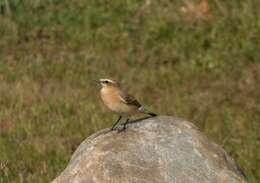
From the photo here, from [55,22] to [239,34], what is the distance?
11.4ft

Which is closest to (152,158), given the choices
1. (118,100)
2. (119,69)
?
(118,100)

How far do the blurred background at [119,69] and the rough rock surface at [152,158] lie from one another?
9.46 feet

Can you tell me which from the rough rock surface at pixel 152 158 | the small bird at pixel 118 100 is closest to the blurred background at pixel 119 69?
the small bird at pixel 118 100

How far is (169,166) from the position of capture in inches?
318

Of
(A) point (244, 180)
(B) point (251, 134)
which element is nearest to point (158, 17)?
(B) point (251, 134)

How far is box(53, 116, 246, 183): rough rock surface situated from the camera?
26.2 feet

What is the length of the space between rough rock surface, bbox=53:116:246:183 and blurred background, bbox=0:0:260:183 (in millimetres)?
2885

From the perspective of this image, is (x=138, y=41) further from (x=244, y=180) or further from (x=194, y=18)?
(x=244, y=180)

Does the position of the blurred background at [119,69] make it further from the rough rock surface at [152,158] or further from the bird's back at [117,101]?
the rough rock surface at [152,158]

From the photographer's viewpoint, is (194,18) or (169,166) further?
(194,18)

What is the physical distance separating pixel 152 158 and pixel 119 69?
7652mm

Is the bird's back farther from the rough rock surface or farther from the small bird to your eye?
the rough rock surface

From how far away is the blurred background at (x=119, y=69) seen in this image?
41.7ft

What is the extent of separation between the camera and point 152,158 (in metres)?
8.15
